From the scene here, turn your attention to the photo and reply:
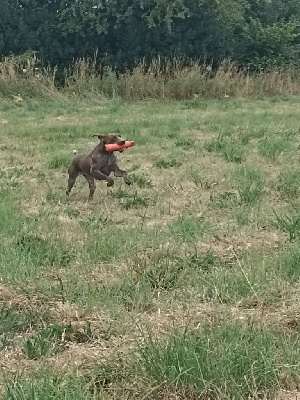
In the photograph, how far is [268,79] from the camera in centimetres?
1900

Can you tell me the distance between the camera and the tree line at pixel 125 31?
22.0 meters

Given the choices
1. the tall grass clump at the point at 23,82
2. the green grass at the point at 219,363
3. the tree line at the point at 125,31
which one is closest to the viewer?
the green grass at the point at 219,363

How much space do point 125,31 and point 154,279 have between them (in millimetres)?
20477

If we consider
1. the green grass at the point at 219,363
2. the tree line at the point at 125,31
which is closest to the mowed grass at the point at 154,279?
the green grass at the point at 219,363

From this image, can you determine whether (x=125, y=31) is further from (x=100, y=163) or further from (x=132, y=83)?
(x=100, y=163)

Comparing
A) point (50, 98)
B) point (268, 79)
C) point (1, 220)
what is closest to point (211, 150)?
point (1, 220)

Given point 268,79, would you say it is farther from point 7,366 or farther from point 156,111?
point 7,366

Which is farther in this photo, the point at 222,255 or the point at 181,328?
the point at 222,255

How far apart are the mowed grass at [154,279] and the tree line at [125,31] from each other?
15049 mm

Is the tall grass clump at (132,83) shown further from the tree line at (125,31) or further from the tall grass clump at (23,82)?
the tree line at (125,31)

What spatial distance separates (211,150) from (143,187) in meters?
2.37

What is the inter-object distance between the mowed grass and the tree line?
15049 mm

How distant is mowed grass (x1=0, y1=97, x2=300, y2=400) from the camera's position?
2.30m

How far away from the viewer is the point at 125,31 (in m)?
22.8
